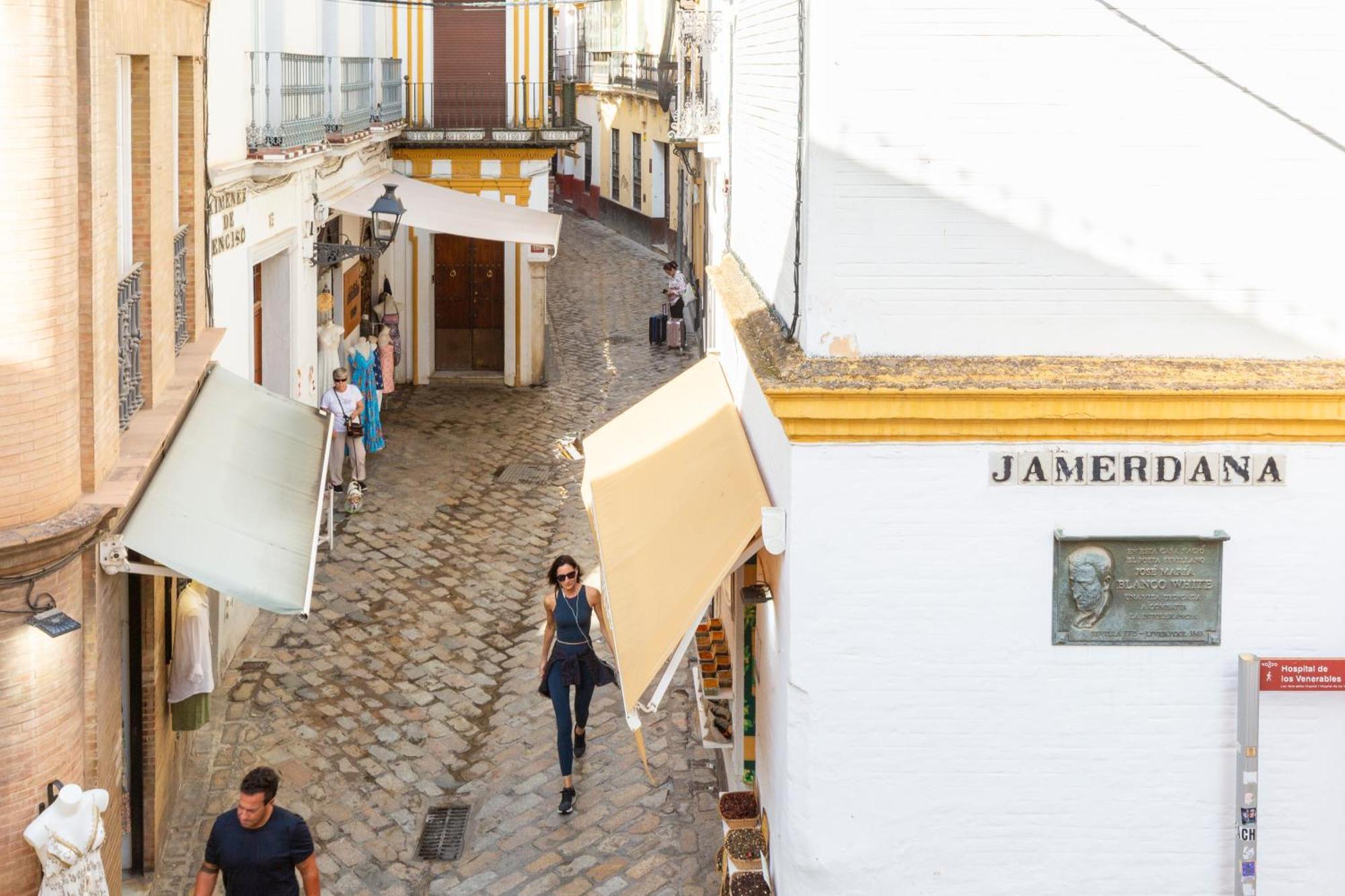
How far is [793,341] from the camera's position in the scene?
307 inches

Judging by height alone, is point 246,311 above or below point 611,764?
above

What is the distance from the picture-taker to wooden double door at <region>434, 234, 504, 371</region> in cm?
2553

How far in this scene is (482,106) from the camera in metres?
25.3

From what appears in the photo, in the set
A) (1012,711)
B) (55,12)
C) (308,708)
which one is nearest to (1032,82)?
(1012,711)

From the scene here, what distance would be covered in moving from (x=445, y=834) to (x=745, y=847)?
2.20 m

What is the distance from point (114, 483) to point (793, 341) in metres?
3.35

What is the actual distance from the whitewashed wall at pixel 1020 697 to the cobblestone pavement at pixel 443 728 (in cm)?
223

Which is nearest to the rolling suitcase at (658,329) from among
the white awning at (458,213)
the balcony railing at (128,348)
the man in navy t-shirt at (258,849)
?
the white awning at (458,213)

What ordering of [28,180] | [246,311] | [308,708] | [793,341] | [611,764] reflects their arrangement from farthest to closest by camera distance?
[246,311]
[308,708]
[611,764]
[793,341]
[28,180]

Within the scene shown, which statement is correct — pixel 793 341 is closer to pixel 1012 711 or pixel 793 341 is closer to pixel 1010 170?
pixel 1010 170

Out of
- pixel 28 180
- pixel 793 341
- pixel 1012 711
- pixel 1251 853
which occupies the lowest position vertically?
pixel 1251 853

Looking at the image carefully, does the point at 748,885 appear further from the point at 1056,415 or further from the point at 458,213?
the point at 458,213

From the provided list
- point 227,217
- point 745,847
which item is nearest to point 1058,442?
point 745,847

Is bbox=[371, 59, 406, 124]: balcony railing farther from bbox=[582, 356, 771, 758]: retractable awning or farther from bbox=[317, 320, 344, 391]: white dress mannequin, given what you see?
bbox=[582, 356, 771, 758]: retractable awning
